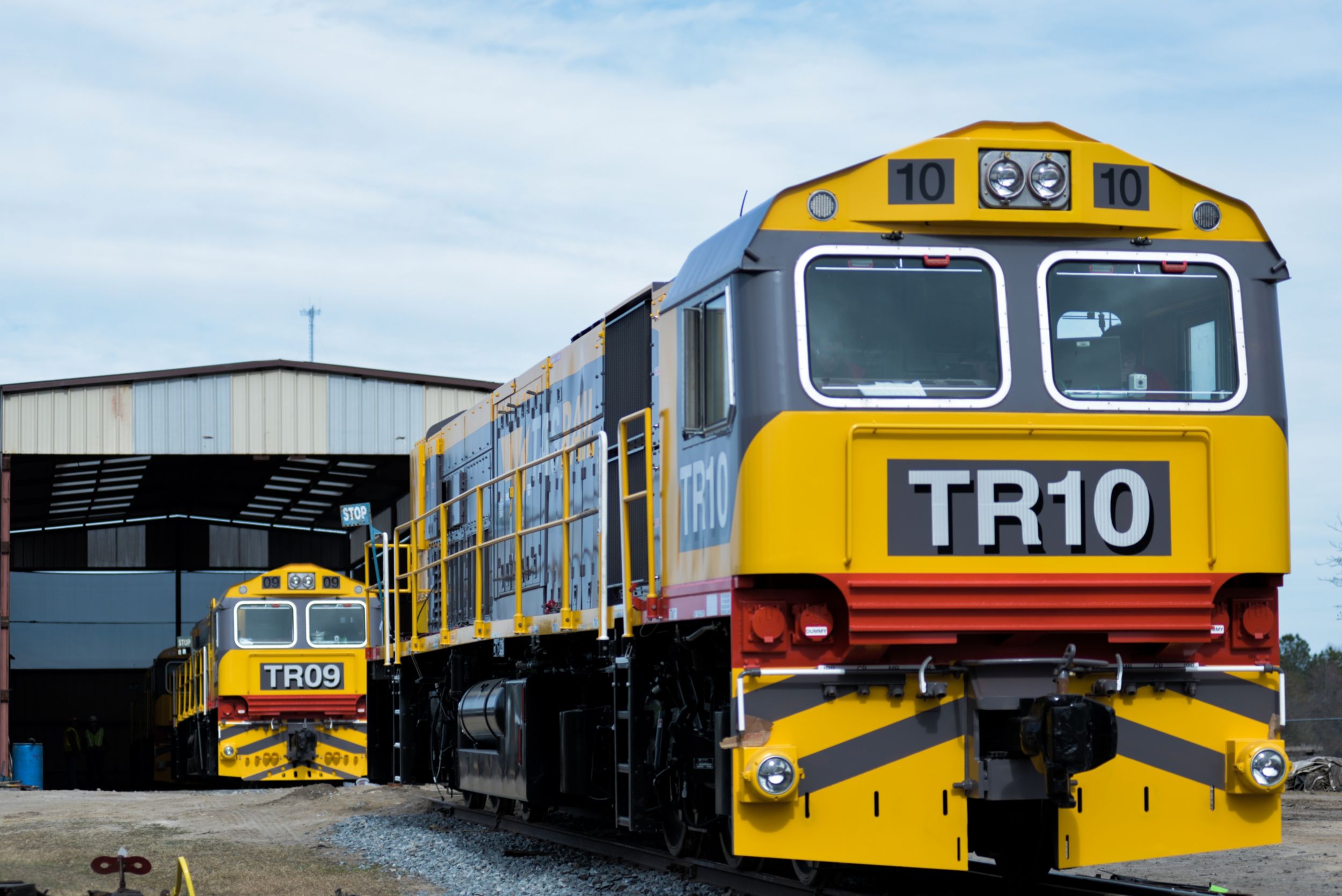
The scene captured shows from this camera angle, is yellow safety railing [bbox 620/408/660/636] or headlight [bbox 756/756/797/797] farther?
yellow safety railing [bbox 620/408/660/636]

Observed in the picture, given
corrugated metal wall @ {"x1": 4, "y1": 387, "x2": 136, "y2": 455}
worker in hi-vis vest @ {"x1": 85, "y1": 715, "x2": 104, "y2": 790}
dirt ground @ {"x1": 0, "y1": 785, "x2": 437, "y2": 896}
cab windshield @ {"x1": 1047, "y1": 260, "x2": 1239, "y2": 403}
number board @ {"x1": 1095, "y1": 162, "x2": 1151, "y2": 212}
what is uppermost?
corrugated metal wall @ {"x1": 4, "y1": 387, "x2": 136, "y2": 455}

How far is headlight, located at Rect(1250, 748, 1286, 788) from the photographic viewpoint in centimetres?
698

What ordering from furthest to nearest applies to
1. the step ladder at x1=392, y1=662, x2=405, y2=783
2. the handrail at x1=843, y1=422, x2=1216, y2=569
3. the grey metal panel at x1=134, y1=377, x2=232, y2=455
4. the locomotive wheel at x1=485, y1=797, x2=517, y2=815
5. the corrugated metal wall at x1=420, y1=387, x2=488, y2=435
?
the corrugated metal wall at x1=420, y1=387, x2=488, y2=435
the grey metal panel at x1=134, y1=377, x2=232, y2=455
the step ladder at x1=392, y1=662, x2=405, y2=783
the locomotive wheel at x1=485, y1=797, x2=517, y2=815
the handrail at x1=843, y1=422, x2=1216, y2=569

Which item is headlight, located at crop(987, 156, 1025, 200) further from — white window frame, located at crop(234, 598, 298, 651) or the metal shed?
the metal shed

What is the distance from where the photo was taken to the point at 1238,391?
717 cm

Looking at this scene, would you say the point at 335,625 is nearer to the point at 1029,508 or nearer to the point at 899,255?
the point at 899,255

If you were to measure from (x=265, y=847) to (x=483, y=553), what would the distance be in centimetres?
305

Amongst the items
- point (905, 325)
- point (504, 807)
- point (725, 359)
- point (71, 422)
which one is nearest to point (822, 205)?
point (905, 325)

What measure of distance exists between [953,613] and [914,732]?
556 mm

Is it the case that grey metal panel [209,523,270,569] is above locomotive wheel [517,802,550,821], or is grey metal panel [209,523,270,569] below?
above

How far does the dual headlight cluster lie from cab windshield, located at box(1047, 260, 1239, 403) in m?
0.31

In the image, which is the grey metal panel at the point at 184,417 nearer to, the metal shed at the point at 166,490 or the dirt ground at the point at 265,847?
the metal shed at the point at 166,490

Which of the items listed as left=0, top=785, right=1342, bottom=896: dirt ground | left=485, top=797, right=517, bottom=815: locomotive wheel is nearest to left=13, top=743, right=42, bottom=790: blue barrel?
left=0, top=785, right=1342, bottom=896: dirt ground

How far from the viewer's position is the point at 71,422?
24.3m
